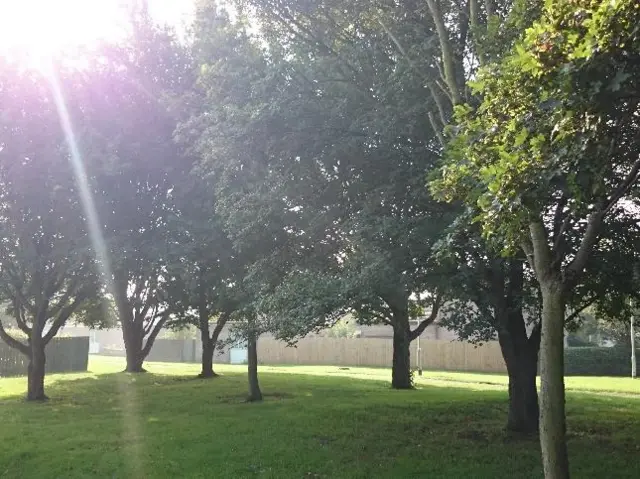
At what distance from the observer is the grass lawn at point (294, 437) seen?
8914 millimetres

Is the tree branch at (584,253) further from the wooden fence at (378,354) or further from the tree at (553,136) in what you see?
the wooden fence at (378,354)

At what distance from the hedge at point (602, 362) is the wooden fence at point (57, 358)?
26.4 metres

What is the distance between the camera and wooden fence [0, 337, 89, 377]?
29.0 m

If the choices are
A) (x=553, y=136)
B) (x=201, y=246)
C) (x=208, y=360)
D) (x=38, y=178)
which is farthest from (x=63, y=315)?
(x=553, y=136)

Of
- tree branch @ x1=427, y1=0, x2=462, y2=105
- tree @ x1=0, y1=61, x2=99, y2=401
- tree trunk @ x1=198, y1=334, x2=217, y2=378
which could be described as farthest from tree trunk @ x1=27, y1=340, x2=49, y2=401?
tree branch @ x1=427, y1=0, x2=462, y2=105

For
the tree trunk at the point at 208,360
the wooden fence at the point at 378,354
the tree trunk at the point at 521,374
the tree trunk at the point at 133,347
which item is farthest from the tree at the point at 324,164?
the wooden fence at the point at 378,354

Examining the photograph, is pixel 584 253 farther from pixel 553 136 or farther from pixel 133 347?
pixel 133 347

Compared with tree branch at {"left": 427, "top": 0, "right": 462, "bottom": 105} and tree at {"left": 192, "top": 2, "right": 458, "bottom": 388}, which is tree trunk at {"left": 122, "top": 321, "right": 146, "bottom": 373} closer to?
tree at {"left": 192, "top": 2, "right": 458, "bottom": 388}

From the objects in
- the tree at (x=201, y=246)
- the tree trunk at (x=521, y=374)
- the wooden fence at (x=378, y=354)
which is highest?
the tree at (x=201, y=246)

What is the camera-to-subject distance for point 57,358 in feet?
104

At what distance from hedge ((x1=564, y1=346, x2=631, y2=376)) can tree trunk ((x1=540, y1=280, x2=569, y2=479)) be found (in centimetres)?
3243

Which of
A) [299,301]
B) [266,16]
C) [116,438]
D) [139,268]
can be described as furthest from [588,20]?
[139,268]

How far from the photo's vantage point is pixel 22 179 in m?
15.1

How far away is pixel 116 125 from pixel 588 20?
44.6ft
